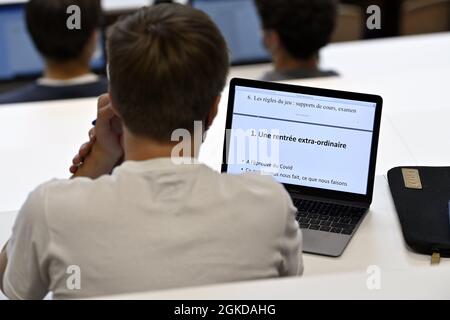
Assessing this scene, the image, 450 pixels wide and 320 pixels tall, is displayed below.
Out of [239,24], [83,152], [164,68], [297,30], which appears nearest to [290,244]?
[164,68]

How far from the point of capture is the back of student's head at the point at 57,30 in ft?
9.43

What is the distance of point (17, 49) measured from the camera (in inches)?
137

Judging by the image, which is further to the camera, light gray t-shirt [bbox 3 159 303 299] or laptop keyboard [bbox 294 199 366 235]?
laptop keyboard [bbox 294 199 366 235]

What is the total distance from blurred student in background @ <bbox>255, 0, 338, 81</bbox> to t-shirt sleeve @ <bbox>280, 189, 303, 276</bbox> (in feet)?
5.21

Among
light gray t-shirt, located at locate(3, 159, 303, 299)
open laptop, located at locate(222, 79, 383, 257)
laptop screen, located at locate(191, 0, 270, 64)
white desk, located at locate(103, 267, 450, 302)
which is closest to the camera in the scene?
white desk, located at locate(103, 267, 450, 302)

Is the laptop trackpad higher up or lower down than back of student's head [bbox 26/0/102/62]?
lower down

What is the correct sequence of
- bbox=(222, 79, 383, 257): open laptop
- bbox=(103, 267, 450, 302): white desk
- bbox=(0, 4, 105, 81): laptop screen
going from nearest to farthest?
bbox=(103, 267, 450, 302): white desk → bbox=(222, 79, 383, 257): open laptop → bbox=(0, 4, 105, 81): laptop screen

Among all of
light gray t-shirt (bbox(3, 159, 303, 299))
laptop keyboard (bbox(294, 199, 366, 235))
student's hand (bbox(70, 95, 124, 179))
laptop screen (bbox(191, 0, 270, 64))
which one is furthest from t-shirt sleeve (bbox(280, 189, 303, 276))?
laptop screen (bbox(191, 0, 270, 64))

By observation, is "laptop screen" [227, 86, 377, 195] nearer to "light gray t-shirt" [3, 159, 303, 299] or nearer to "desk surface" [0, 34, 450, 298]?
"desk surface" [0, 34, 450, 298]

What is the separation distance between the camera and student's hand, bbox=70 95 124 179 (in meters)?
1.67

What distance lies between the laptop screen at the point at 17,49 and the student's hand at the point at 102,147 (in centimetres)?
179

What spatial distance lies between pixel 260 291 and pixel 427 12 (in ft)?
12.2
